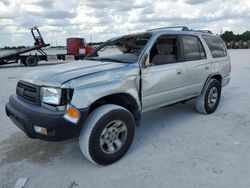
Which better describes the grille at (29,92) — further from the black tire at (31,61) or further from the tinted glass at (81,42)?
the tinted glass at (81,42)

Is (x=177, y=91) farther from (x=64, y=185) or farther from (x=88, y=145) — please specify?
(x=64, y=185)

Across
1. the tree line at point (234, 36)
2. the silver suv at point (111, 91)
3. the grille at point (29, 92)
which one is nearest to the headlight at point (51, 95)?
the silver suv at point (111, 91)

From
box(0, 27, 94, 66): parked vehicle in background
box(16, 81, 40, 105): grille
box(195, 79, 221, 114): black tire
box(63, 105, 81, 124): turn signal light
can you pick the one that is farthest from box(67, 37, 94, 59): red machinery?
box(63, 105, 81, 124): turn signal light

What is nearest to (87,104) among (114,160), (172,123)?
(114,160)

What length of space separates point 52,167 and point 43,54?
18629mm

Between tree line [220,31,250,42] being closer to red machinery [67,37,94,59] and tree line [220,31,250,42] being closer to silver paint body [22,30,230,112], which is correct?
red machinery [67,37,94,59]

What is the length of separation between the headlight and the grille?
4.0 inches

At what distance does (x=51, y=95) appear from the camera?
312cm

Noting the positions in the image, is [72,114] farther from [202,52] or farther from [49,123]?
[202,52]

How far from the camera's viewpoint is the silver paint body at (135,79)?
10.3ft

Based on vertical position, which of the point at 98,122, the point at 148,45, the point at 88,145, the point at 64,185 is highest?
the point at 148,45

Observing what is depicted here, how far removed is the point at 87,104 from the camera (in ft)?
10.1

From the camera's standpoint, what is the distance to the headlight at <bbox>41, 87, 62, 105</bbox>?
120 inches

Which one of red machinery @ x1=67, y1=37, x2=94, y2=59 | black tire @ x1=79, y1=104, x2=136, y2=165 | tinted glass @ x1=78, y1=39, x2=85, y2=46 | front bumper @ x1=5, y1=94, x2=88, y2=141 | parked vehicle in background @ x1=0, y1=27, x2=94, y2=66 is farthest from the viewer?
tinted glass @ x1=78, y1=39, x2=85, y2=46
